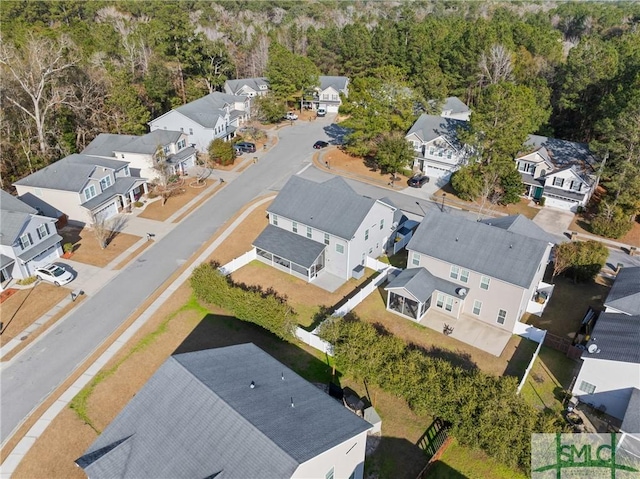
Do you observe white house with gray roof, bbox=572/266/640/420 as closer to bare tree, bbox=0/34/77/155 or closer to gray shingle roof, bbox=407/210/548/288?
gray shingle roof, bbox=407/210/548/288

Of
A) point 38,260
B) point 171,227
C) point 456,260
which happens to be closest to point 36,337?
point 38,260

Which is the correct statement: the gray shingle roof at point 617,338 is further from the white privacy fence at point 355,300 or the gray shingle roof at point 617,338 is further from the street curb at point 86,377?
the street curb at point 86,377

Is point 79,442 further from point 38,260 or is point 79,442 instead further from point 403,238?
point 403,238

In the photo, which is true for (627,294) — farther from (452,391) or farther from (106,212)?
(106,212)

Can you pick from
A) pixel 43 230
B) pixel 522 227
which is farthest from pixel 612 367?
pixel 43 230

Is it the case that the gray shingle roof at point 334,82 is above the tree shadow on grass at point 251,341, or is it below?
above

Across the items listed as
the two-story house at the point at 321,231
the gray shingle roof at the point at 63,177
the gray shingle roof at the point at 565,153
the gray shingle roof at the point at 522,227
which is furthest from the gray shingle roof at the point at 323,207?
the gray shingle roof at the point at 565,153
